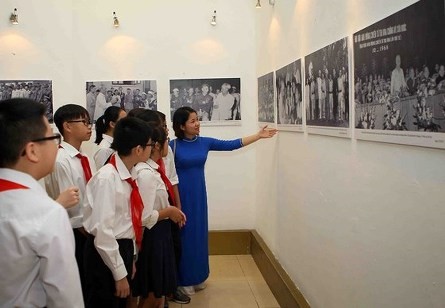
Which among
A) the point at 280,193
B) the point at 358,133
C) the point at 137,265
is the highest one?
the point at 358,133

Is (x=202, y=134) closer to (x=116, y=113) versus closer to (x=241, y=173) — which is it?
(x=241, y=173)

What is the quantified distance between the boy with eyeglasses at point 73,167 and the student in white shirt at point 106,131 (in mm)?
440

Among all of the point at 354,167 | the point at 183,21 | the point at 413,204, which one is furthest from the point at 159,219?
the point at 183,21

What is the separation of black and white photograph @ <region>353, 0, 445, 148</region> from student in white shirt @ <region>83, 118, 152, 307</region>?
4.23 feet

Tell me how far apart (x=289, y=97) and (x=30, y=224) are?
8.97 feet

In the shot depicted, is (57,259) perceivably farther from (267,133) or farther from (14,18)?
(14,18)

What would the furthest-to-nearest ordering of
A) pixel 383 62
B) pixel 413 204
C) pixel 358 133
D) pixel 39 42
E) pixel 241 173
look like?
pixel 241 173
pixel 39 42
pixel 358 133
pixel 383 62
pixel 413 204

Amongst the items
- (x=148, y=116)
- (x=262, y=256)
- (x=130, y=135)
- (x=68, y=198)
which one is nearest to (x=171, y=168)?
(x=148, y=116)

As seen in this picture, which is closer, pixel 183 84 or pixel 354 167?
pixel 354 167

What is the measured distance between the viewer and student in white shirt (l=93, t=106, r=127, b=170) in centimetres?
359

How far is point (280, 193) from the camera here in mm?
4191

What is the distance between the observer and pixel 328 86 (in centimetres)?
272

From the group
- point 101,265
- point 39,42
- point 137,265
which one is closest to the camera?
point 101,265

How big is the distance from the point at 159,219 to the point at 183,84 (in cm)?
289
